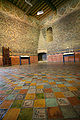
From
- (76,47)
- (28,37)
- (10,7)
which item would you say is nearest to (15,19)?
(10,7)

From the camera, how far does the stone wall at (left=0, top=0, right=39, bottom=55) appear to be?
722 centimetres

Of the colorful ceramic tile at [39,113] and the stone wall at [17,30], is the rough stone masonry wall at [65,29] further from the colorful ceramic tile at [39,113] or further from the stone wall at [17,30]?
the colorful ceramic tile at [39,113]

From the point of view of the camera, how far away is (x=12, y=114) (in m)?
0.62

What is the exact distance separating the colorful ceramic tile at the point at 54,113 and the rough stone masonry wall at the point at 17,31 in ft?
26.6

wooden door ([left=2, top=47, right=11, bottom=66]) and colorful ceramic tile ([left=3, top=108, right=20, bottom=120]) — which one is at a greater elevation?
wooden door ([left=2, top=47, right=11, bottom=66])

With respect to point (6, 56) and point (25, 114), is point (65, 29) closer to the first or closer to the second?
point (6, 56)

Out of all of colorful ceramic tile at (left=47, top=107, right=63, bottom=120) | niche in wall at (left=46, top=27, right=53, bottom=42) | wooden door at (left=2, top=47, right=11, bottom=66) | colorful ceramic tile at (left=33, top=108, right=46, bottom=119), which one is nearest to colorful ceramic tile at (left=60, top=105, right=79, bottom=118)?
colorful ceramic tile at (left=47, top=107, right=63, bottom=120)

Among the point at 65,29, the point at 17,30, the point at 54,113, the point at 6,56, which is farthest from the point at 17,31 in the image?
the point at 54,113

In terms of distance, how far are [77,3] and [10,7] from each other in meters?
8.26

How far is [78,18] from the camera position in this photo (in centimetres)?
718

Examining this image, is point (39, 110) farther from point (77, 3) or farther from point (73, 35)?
point (77, 3)

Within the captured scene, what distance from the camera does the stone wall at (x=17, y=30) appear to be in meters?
7.22

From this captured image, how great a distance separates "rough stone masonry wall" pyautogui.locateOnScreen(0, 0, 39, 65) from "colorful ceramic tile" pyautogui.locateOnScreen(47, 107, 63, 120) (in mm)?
8106

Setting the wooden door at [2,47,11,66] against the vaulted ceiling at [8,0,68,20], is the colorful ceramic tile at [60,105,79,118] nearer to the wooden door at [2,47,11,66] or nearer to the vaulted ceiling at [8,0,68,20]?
the wooden door at [2,47,11,66]
